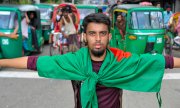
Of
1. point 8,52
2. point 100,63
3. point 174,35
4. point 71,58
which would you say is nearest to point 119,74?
point 100,63

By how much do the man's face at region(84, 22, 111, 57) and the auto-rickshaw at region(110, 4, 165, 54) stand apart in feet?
27.2

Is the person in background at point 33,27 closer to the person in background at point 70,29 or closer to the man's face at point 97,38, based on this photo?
the person in background at point 70,29

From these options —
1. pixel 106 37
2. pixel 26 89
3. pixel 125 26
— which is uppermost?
pixel 106 37

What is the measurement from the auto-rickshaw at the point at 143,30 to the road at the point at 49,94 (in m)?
1.76

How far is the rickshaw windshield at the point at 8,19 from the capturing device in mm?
10803

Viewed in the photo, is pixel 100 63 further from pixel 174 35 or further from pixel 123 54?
pixel 174 35

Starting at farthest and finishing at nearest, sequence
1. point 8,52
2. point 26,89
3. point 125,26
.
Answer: point 125,26
point 8,52
point 26,89

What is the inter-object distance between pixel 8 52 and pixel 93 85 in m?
8.06

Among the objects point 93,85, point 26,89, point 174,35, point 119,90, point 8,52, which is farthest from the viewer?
point 174,35

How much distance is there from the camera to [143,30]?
11.1 meters

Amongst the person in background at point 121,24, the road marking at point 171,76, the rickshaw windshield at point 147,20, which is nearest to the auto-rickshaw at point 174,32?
the rickshaw windshield at point 147,20

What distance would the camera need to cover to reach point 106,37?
264 centimetres

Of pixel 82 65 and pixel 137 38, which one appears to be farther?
pixel 137 38

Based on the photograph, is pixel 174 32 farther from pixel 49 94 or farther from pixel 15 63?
pixel 15 63
